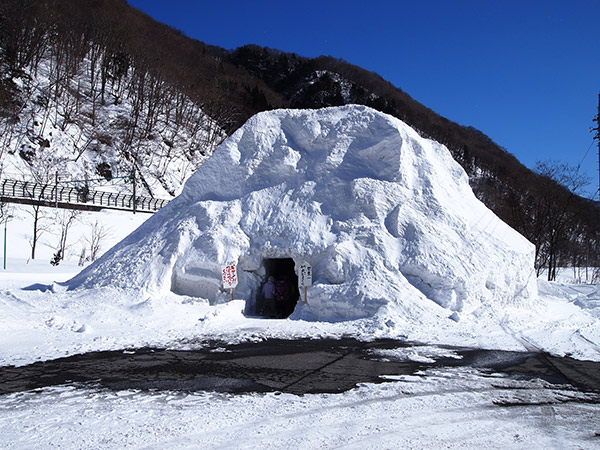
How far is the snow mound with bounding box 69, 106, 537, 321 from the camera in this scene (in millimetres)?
10875

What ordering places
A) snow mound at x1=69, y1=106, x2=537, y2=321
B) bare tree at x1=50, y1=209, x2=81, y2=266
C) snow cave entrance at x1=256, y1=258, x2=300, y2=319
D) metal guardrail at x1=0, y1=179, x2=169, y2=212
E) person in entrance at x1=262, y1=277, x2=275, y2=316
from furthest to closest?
metal guardrail at x1=0, y1=179, x2=169, y2=212 → bare tree at x1=50, y1=209, x2=81, y2=266 → snow cave entrance at x1=256, y1=258, x2=300, y2=319 → person in entrance at x1=262, y1=277, x2=275, y2=316 → snow mound at x1=69, y1=106, x2=537, y2=321

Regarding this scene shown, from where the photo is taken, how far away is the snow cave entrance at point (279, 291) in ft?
40.3

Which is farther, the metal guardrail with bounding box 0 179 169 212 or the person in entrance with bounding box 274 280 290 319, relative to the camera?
the metal guardrail with bounding box 0 179 169 212

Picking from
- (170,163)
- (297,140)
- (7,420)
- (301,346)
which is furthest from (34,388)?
(170,163)

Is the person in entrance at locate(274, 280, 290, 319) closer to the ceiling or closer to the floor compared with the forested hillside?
closer to the floor

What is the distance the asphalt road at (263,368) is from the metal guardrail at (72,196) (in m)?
22.9

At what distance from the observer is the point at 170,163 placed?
4306 cm

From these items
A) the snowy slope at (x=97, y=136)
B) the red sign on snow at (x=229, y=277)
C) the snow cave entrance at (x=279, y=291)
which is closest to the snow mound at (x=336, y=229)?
the red sign on snow at (x=229, y=277)

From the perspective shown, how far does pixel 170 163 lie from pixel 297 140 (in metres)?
31.7

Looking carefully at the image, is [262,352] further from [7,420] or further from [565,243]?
[565,243]

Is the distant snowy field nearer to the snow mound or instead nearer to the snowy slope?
the snow mound

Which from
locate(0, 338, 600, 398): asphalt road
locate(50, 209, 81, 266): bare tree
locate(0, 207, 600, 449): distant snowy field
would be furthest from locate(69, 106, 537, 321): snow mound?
locate(50, 209, 81, 266): bare tree

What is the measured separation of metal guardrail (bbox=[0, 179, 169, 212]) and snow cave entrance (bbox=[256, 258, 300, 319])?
18597mm

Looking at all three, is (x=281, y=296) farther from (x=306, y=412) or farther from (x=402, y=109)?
(x=402, y=109)
